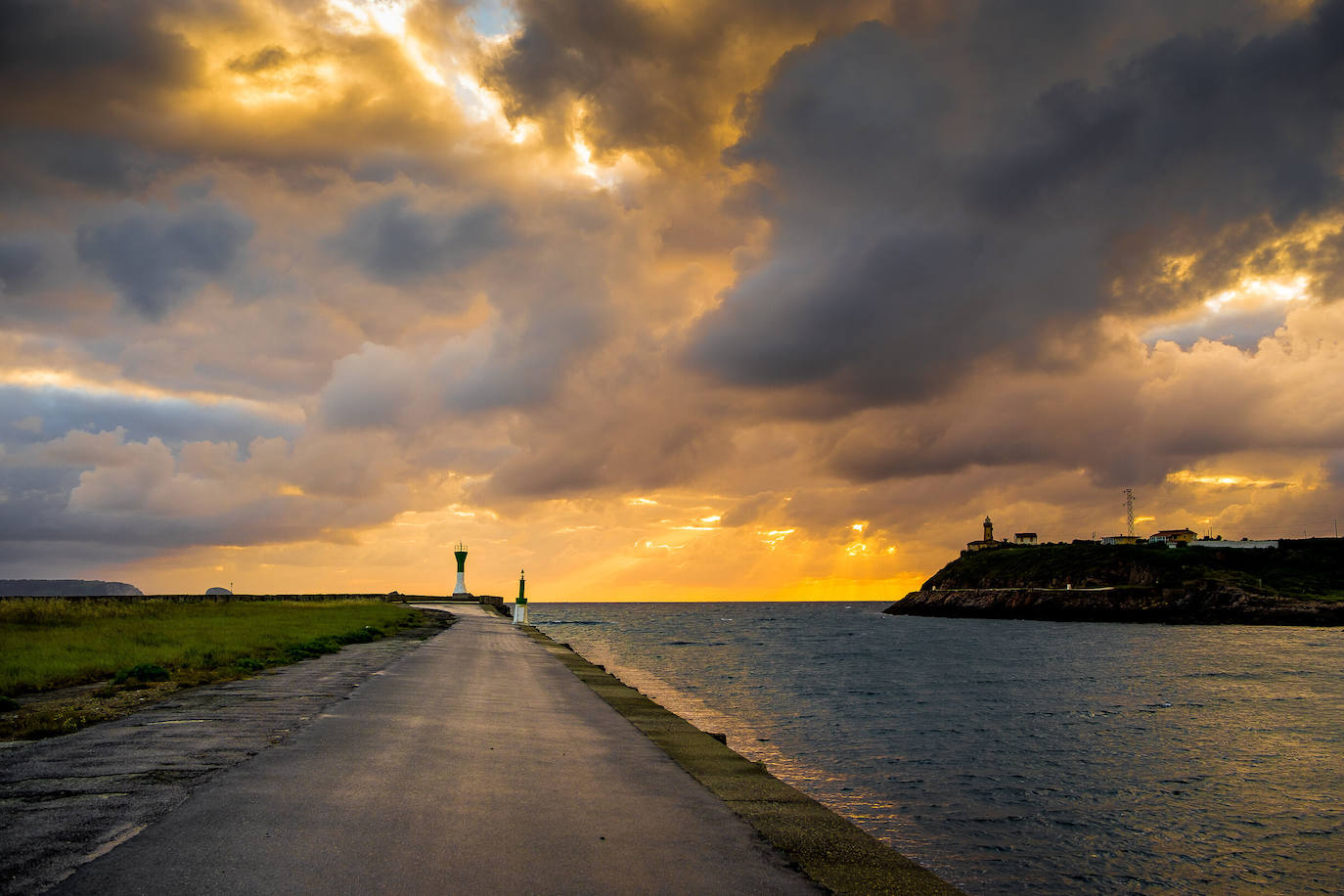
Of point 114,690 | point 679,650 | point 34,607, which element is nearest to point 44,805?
point 114,690

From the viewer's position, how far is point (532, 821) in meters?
7.79

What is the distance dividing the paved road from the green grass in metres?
8.77

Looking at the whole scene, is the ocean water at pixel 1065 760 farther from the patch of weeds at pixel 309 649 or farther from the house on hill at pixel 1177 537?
the house on hill at pixel 1177 537

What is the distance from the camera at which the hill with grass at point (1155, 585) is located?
103438 mm

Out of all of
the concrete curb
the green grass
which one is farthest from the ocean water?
the green grass

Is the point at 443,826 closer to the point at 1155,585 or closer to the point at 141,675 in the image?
the point at 141,675

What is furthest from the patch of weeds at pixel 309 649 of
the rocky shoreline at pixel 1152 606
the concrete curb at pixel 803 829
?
the rocky shoreline at pixel 1152 606

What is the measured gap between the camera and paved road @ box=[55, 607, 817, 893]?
5.96 m

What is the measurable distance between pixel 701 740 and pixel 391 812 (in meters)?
7.74

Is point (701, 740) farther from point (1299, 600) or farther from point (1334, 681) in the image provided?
point (1299, 600)

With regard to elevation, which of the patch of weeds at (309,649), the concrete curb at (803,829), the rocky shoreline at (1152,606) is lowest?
the rocky shoreline at (1152,606)

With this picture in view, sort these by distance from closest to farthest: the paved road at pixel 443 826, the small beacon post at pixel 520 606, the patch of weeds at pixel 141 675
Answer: the paved road at pixel 443 826 → the patch of weeds at pixel 141 675 → the small beacon post at pixel 520 606

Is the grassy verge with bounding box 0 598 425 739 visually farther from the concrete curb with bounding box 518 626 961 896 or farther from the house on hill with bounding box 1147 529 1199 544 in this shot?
the house on hill with bounding box 1147 529 1199 544

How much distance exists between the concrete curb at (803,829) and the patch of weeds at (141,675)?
11675 millimetres
